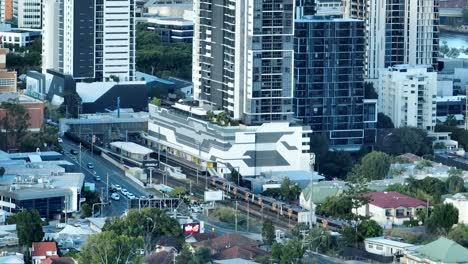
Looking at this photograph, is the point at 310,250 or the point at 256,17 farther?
the point at 256,17

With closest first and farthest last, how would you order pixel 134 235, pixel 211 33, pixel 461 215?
pixel 134 235, pixel 461 215, pixel 211 33

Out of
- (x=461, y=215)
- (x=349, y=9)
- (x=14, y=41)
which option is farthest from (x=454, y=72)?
(x=461, y=215)

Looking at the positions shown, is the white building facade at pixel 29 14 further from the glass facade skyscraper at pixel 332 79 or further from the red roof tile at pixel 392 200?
the red roof tile at pixel 392 200

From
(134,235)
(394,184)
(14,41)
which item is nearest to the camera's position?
(134,235)

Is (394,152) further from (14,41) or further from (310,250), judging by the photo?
(14,41)

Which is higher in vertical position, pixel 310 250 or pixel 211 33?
pixel 211 33

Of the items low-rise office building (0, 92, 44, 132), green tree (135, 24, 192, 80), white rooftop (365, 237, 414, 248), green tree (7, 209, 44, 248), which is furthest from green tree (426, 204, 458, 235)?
green tree (135, 24, 192, 80)

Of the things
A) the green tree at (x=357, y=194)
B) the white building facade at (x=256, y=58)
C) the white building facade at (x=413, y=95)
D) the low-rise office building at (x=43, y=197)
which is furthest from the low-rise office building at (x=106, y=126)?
the green tree at (x=357, y=194)
